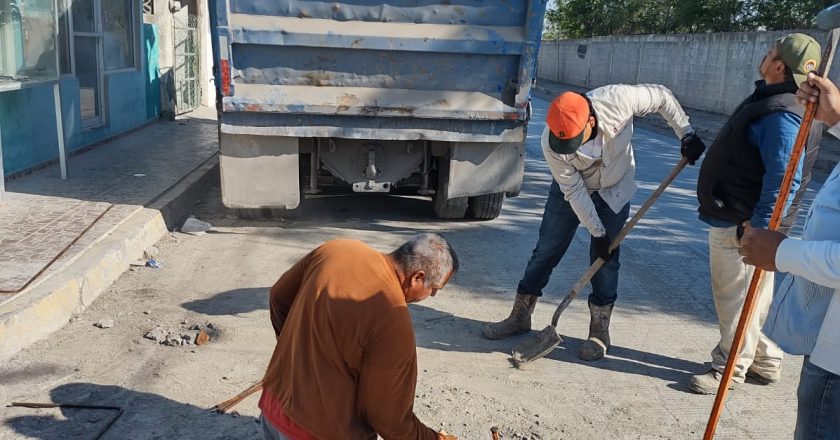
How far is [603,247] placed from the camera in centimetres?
447

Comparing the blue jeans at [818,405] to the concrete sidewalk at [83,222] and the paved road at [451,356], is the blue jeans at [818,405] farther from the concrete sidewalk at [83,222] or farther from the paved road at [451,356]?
the concrete sidewalk at [83,222]

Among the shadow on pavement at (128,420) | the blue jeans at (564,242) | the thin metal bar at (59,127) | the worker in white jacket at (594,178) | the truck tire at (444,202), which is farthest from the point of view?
the truck tire at (444,202)

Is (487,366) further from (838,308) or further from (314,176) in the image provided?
(314,176)

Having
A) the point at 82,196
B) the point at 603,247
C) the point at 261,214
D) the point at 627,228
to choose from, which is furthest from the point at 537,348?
the point at 82,196

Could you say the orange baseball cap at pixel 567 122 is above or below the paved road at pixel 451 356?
above

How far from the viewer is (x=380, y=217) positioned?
7.66 metres

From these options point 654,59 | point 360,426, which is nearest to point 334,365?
point 360,426

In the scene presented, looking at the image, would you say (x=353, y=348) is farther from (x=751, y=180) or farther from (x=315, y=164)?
(x=315, y=164)

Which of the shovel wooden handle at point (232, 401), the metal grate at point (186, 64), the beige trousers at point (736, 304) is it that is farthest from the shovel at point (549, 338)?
the metal grate at point (186, 64)

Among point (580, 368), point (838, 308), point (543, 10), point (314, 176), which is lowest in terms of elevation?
point (580, 368)

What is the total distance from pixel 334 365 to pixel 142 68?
10.8 m

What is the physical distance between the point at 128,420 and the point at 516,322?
234 centimetres

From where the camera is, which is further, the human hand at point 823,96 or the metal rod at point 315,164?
the metal rod at point 315,164

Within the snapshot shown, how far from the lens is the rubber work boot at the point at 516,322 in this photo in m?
4.82
